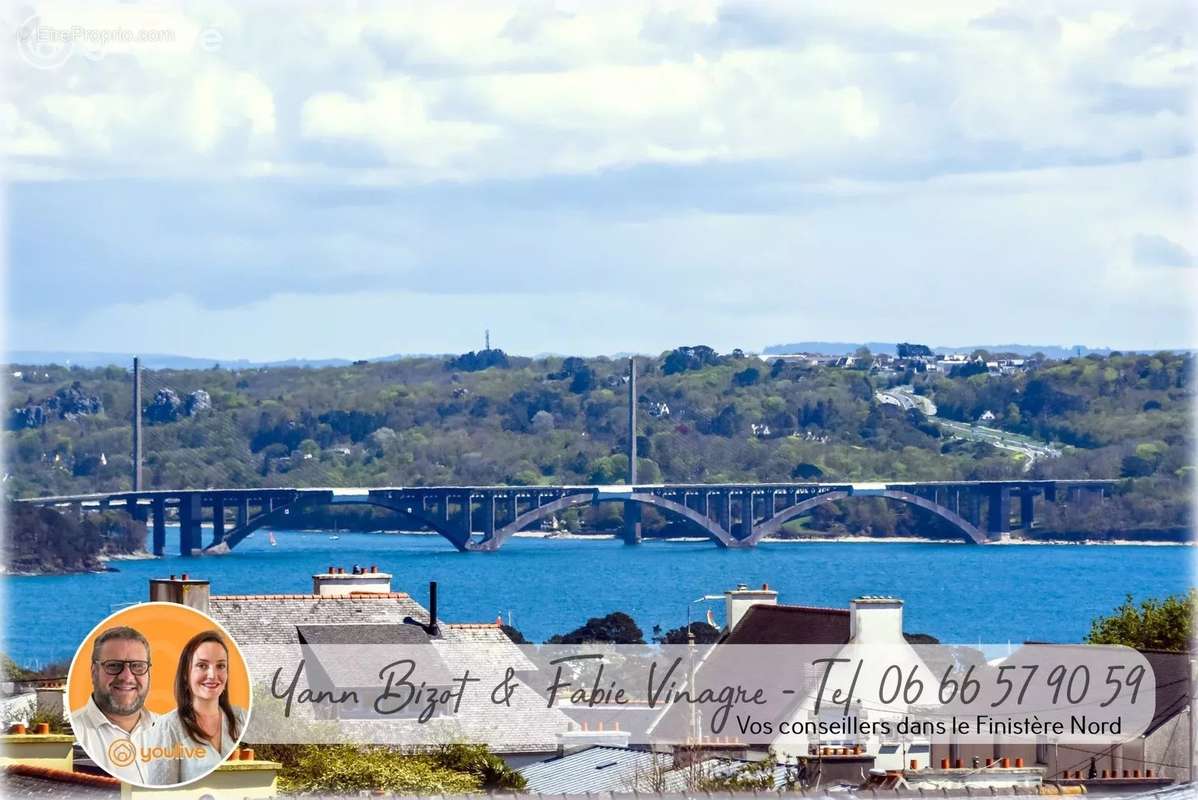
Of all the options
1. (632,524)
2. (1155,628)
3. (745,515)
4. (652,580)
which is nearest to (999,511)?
(745,515)

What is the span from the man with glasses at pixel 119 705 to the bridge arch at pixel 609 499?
12724cm

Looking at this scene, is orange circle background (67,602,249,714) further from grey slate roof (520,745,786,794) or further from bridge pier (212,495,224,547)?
bridge pier (212,495,224,547)

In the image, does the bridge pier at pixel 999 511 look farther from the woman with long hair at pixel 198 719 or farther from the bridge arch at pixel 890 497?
the woman with long hair at pixel 198 719

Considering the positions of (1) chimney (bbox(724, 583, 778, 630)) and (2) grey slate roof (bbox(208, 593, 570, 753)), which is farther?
(1) chimney (bbox(724, 583, 778, 630))

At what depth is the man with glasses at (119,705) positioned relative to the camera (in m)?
13.1

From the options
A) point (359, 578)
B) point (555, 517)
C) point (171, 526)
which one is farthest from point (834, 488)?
point (359, 578)

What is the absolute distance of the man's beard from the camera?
1316 centimetres

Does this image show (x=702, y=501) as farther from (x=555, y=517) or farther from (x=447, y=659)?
(x=447, y=659)

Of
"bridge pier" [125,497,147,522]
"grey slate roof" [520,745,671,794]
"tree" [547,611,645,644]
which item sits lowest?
"bridge pier" [125,497,147,522]

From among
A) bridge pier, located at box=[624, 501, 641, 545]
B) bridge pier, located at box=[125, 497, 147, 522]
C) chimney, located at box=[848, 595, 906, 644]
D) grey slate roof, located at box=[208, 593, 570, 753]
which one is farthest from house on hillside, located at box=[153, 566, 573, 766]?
bridge pier, located at box=[624, 501, 641, 545]

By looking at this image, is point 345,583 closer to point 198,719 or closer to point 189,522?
point 198,719

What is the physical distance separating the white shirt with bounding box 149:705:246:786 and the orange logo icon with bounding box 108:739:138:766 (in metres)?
0.10

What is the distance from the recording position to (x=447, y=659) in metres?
24.2

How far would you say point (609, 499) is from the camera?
149m
